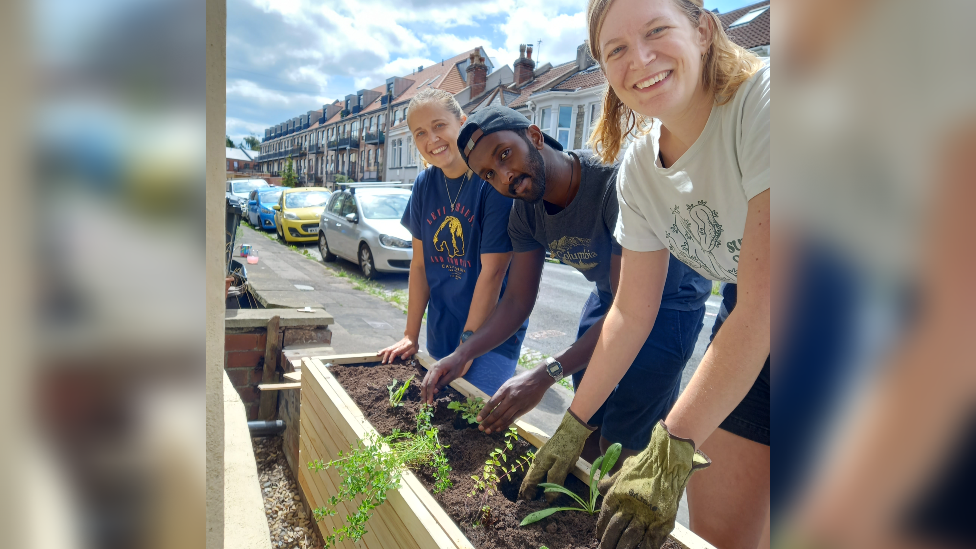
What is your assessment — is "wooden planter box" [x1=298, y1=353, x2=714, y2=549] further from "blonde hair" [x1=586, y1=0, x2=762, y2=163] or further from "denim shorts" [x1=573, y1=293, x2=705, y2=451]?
"blonde hair" [x1=586, y1=0, x2=762, y2=163]

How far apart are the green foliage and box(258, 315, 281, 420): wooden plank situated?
2063 mm

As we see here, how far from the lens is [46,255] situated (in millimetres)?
453

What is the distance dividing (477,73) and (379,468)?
92.9ft

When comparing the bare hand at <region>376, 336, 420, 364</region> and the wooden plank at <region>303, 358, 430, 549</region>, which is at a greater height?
the bare hand at <region>376, 336, 420, 364</region>

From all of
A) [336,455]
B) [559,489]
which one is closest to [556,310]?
[336,455]

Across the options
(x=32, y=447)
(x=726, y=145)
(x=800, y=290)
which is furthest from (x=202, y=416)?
(x=726, y=145)

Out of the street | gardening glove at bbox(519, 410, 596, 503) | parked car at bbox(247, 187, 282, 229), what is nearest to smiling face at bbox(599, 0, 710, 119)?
gardening glove at bbox(519, 410, 596, 503)

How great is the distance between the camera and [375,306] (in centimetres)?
788

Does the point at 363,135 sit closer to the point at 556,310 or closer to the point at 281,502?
the point at 556,310

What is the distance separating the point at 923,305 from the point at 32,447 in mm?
677

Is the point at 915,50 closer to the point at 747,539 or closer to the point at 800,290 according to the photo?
the point at 800,290

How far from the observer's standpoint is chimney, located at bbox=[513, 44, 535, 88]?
25906 mm

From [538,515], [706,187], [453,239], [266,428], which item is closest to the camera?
[706,187]

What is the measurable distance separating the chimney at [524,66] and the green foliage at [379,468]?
26126mm
